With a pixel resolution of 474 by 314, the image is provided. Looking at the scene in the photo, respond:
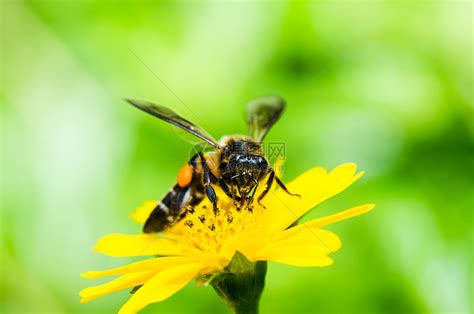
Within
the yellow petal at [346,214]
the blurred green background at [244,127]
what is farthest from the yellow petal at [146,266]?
the blurred green background at [244,127]

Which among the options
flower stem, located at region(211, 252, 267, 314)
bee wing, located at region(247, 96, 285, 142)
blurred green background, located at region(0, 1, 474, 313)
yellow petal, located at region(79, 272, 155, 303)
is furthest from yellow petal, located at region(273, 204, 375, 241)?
blurred green background, located at region(0, 1, 474, 313)

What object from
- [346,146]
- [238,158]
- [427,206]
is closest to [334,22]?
[346,146]

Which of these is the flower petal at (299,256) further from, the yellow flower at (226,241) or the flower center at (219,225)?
the flower center at (219,225)

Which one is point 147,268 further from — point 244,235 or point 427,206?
point 427,206

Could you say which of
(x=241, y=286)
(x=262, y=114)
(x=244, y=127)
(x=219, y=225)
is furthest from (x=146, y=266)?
(x=244, y=127)

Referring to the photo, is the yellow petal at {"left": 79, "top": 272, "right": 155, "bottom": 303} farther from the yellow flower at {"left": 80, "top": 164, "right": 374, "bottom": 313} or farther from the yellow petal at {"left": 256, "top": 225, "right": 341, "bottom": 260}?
the yellow petal at {"left": 256, "top": 225, "right": 341, "bottom": 260}

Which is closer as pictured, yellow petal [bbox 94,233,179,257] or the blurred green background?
yellow petal [bbox 94,233,179,257]

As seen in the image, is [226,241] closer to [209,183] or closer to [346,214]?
[209,183]
